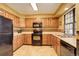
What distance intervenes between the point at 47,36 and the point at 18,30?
122 centimetres

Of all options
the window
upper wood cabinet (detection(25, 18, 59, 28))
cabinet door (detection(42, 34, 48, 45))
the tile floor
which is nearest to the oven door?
cabinet door (detection(42, 34, 48, 45))

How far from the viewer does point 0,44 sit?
1605 millimetres

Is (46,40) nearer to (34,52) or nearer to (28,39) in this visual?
(28,39)

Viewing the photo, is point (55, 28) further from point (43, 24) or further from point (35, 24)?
point (35, 24)

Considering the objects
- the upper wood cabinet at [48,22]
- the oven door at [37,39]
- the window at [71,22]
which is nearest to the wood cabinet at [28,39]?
the oven door at [37,39]

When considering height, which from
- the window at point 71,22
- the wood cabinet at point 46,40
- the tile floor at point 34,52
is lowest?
the tile floor at point 34,52

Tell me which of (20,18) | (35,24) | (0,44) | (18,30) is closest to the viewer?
(0,44)

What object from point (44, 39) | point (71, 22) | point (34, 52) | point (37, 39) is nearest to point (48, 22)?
point (44, 39)

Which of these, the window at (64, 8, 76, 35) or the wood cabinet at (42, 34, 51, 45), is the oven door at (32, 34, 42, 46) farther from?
the window at (64, 8, 76, 35)

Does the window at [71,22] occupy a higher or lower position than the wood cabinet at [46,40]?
higher

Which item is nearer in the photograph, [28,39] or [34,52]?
[34,52]

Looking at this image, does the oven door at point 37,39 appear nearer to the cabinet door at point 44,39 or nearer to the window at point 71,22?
the cabinet door at point 44,39

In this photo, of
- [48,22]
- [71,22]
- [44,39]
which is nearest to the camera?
[71,22]

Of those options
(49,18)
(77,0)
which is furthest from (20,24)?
(77,0)
